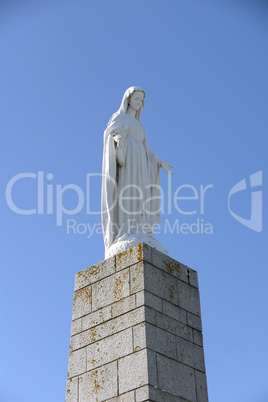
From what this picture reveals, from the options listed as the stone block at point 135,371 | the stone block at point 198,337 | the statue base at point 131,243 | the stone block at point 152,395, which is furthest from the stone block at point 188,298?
the stone block at point 152,395

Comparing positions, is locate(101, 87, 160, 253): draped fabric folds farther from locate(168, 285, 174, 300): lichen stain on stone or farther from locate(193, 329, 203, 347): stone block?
locate(193, 329, 203, 347): stone block

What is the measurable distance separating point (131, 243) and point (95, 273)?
2.75 ft

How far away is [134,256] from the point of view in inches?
361

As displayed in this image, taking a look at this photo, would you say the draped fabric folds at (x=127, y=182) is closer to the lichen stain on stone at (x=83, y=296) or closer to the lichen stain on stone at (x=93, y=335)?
the lichen stain on stone at (x=83, y=296)

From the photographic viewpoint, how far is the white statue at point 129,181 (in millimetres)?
9992

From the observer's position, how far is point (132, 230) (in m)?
9.96

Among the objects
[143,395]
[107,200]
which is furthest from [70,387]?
[107,200]

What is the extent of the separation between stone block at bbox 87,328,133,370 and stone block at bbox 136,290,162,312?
45 centimetres

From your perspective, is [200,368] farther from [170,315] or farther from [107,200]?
[107,200]

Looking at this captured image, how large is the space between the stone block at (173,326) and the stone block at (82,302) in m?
1.38

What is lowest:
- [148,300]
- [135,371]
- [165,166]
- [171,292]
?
[135,371]

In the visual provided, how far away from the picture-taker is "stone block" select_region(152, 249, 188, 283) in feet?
30.5

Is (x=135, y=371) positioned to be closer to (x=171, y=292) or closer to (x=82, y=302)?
(x=171, y=292)

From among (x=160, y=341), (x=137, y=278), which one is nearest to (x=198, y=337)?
(x=160, y=341)
